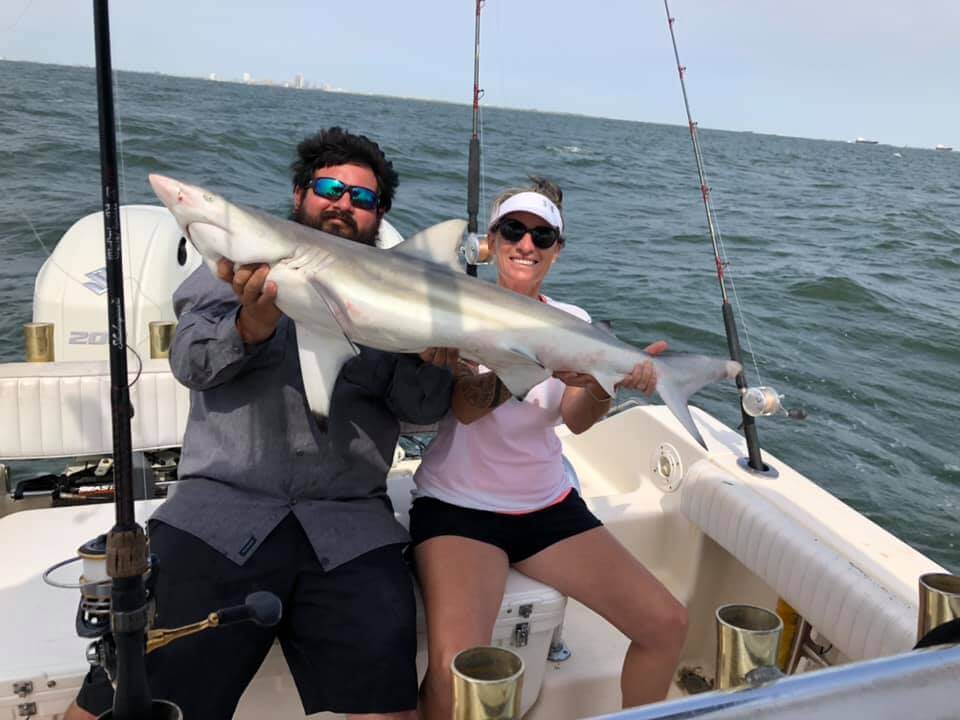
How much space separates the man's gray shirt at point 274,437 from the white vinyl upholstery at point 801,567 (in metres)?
1.45

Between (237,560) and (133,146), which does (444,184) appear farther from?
(237,560)

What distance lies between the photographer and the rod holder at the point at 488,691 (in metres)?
0.99

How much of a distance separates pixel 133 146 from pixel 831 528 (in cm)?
1700

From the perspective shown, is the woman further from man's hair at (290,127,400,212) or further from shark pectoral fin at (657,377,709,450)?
man's hair at (290,127,400,212)

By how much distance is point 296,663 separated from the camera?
7.35 ft

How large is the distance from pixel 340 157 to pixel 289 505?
1.19 meters

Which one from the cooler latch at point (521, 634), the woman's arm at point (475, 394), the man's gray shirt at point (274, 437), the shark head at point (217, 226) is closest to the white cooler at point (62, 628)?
the cooler latch at point (521, 634)

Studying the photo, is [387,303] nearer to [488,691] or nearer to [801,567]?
[488,691]

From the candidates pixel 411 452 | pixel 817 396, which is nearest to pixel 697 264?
pixel 817 396

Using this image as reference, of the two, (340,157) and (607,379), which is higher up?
(340,157)

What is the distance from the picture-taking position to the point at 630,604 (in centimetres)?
256

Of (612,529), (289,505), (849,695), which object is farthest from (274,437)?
(612,529)

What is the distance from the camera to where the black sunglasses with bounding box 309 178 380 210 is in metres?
2.55

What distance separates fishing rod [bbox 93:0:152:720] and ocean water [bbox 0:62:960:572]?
0.20 meters
